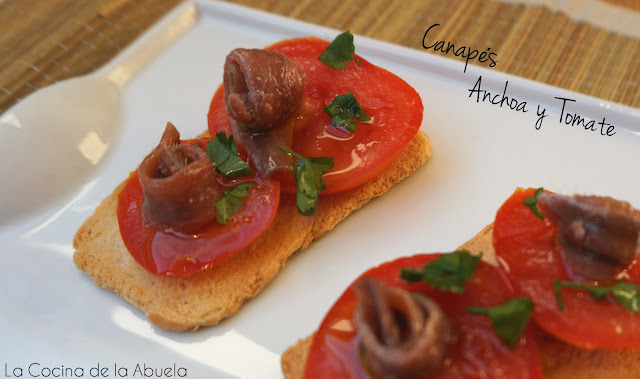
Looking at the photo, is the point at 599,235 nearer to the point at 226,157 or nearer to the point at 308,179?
the point at 308,179

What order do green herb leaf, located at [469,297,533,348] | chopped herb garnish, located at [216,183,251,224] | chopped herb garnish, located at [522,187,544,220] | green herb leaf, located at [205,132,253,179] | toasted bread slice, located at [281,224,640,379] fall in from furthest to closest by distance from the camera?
green herb leaf, located at [205,132,253,179], chopped herb garnish, located at [216,183,251,224], chopped herb garnish, located at [522,187,544,220], toasted bread slice, located at [281,224,640,379], green herb leaf, located at [469,297,533,348]

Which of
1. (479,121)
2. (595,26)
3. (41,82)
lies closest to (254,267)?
(479,121)

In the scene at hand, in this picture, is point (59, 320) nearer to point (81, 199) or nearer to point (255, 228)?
point (81, 199)

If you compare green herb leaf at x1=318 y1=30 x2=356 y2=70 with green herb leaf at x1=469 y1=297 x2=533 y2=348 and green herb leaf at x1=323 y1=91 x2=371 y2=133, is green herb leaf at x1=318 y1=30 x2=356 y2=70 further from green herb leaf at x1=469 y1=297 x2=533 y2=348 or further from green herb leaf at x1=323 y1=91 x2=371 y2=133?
green herb leaf at x1=469 y1=297 x2=533 y2=348

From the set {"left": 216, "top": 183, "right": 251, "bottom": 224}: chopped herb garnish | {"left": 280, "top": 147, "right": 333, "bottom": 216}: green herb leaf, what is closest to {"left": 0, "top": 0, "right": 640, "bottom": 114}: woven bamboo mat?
{"left": 280, "top": 147, "right": 333, "bottom": 216}: green herb leaf

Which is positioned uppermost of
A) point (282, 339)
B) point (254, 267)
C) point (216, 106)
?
point (216, 106)

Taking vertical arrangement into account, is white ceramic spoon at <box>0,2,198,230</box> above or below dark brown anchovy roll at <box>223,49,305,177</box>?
below

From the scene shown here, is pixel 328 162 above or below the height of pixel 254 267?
above
